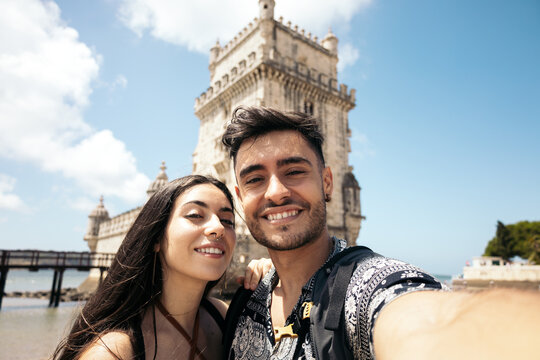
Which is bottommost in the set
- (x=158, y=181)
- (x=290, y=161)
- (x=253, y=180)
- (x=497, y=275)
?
Answer: (x=497, y=275)

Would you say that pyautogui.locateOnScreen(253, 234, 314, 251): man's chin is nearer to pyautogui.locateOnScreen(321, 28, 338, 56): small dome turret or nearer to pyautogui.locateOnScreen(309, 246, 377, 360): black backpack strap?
pyautogui.locateOnScreen(309, 246, 377, 360): black backpack strap

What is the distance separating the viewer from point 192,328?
2527 mm

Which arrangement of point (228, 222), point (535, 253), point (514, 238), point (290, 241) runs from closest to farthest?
point (290, 241)
point (228, 222)
point (535, 253)
point (514, 238)

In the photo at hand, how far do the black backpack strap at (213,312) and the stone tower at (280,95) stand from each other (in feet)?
43.2

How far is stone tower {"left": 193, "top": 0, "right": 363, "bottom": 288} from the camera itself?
1780cm

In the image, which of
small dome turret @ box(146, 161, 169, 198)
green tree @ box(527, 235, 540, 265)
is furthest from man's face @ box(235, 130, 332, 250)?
green tree @ box(527, 235, 540, 265)

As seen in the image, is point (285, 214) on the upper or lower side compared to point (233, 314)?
upper

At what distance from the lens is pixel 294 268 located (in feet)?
7.11

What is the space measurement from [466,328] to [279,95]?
706 inches

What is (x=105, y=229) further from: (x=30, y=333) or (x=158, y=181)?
(x=30, y=333)

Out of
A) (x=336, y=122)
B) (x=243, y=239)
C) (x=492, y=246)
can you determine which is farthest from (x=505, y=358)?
(x=492, y=246)

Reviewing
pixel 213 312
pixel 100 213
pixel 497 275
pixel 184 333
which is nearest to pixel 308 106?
pixel 213 312

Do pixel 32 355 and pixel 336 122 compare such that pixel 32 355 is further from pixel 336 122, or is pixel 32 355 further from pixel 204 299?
pixel 336 122

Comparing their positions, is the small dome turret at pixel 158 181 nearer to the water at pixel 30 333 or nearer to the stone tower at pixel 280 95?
the stone tower at pixel 280 95
